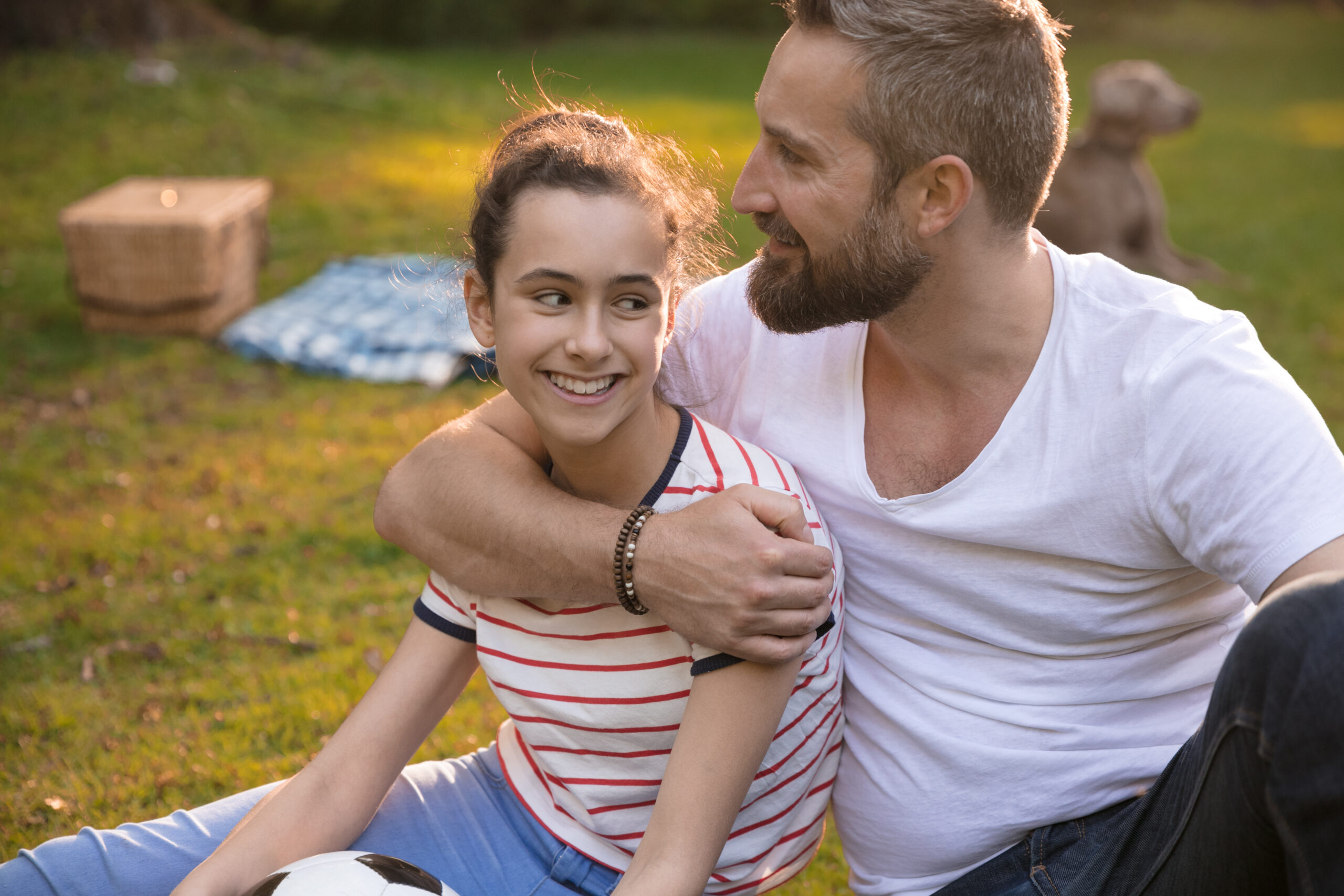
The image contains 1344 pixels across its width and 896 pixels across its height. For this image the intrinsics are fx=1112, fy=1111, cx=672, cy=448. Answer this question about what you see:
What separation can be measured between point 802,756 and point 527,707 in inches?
19.5

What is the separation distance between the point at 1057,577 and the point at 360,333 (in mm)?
5220

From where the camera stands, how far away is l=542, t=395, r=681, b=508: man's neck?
1.96 m

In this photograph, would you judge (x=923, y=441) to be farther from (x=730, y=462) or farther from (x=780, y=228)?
(x=780, y=228)

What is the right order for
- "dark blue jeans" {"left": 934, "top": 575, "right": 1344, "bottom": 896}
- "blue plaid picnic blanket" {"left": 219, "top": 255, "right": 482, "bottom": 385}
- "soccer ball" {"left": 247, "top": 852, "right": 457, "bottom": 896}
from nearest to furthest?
1. "dark blue jeans" {"left": 934, "top": 575, "right": 1344, "bottom": 896}
2. "soccer ball" {"left": 247, "top": 852, "right": 457, "bottom": 896}
3. "blue plaid picnic blanket" {"left": 219, "top": 255, "right": 482, "bottom": 385}

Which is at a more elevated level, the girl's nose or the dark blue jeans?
the girl's nose

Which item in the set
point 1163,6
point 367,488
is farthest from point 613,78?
point 1163,6

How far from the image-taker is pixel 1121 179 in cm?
786

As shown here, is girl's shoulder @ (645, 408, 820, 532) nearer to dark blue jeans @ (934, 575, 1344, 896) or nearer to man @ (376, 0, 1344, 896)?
man @ (376, 0, 1344, 896)

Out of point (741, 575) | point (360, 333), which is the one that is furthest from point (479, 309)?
point (360, 333)

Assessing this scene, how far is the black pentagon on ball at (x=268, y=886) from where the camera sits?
1783 mm

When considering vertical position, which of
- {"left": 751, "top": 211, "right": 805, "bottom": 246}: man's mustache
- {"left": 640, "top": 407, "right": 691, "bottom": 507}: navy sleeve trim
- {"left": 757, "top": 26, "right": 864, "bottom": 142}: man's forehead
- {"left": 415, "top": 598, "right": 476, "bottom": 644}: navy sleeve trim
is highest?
{"left": 757, "top": 26, "right": 864, "bottom": 142}: man's forehead

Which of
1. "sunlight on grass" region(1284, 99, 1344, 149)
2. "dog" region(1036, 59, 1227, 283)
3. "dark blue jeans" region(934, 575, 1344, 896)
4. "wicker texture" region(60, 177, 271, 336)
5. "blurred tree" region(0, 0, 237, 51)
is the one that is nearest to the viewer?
"dark blue jeans" region(934, 575, 1344, 896)

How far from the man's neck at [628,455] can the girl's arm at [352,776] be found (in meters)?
0.42

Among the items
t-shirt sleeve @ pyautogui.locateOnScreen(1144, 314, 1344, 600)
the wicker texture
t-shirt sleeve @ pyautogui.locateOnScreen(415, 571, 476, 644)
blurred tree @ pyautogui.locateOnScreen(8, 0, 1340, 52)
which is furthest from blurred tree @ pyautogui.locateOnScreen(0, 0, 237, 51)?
t-shirt sleeve @ pyautogui.locateOnScreen(1144, 314, 1344, 600)
